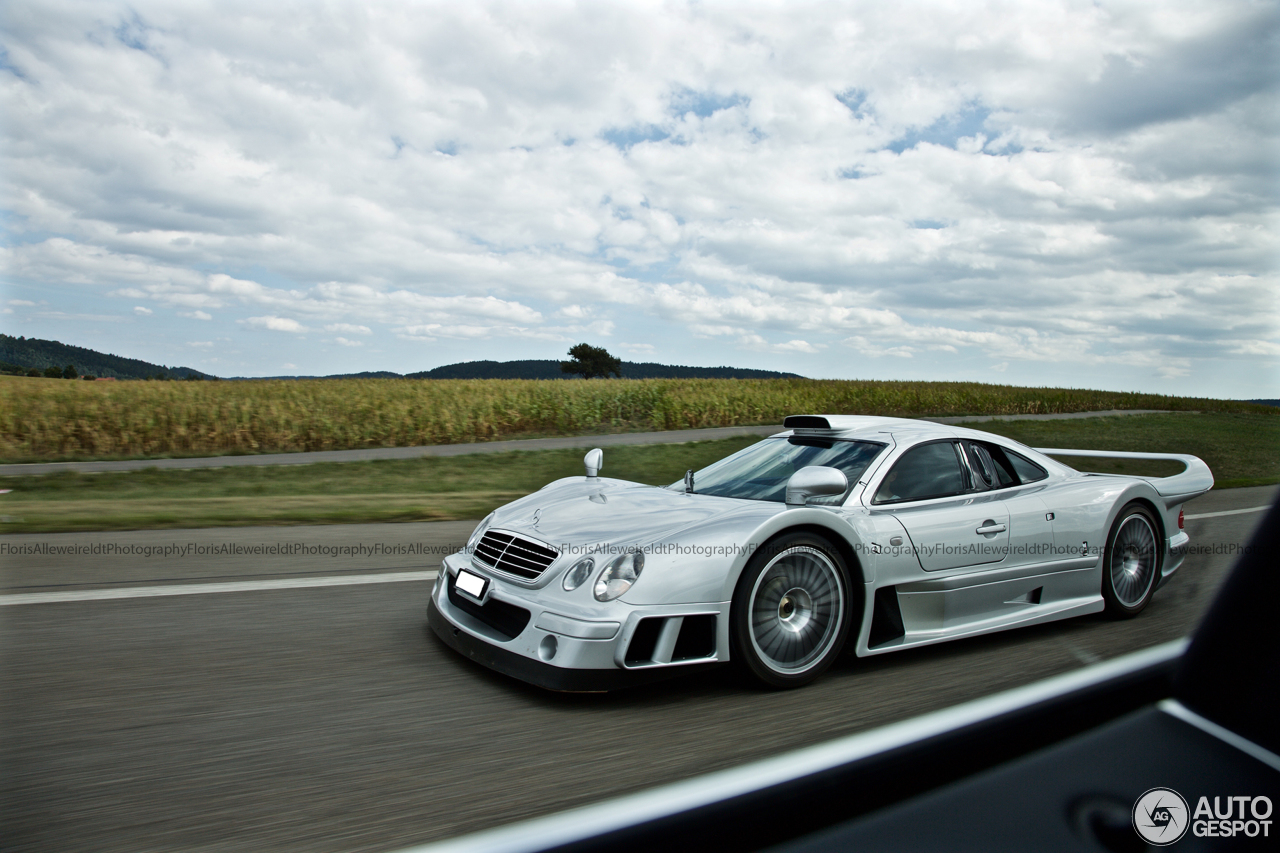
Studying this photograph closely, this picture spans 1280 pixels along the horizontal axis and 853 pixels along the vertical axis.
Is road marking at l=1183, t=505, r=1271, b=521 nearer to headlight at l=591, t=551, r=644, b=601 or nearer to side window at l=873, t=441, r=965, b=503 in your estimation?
side window at l=873, t=441, r=965, b=503

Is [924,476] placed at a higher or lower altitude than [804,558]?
higher

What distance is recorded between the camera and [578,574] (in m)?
3.70

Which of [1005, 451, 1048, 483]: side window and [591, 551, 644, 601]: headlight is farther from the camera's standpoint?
[1005, 451, 1048, 483]: side window

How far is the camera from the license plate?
400 cm

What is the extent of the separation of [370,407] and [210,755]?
903 inches

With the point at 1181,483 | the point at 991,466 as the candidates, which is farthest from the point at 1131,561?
the point at 991,466

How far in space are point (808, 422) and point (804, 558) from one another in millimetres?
1580

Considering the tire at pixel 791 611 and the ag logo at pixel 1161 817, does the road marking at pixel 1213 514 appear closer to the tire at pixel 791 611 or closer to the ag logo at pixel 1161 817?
the tire at pixel 791 611

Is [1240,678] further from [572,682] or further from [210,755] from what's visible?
[210,755]

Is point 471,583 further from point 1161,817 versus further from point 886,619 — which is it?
point 1161,817

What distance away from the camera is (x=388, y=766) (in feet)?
9.32

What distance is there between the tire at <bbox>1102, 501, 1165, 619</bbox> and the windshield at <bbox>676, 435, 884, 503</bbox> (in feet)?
5.83

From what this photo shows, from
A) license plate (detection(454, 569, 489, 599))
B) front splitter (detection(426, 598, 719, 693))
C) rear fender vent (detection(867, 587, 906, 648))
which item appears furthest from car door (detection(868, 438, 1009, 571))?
license plate (detection(454, 569, 489, 599))

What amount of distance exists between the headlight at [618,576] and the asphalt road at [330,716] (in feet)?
1.63
